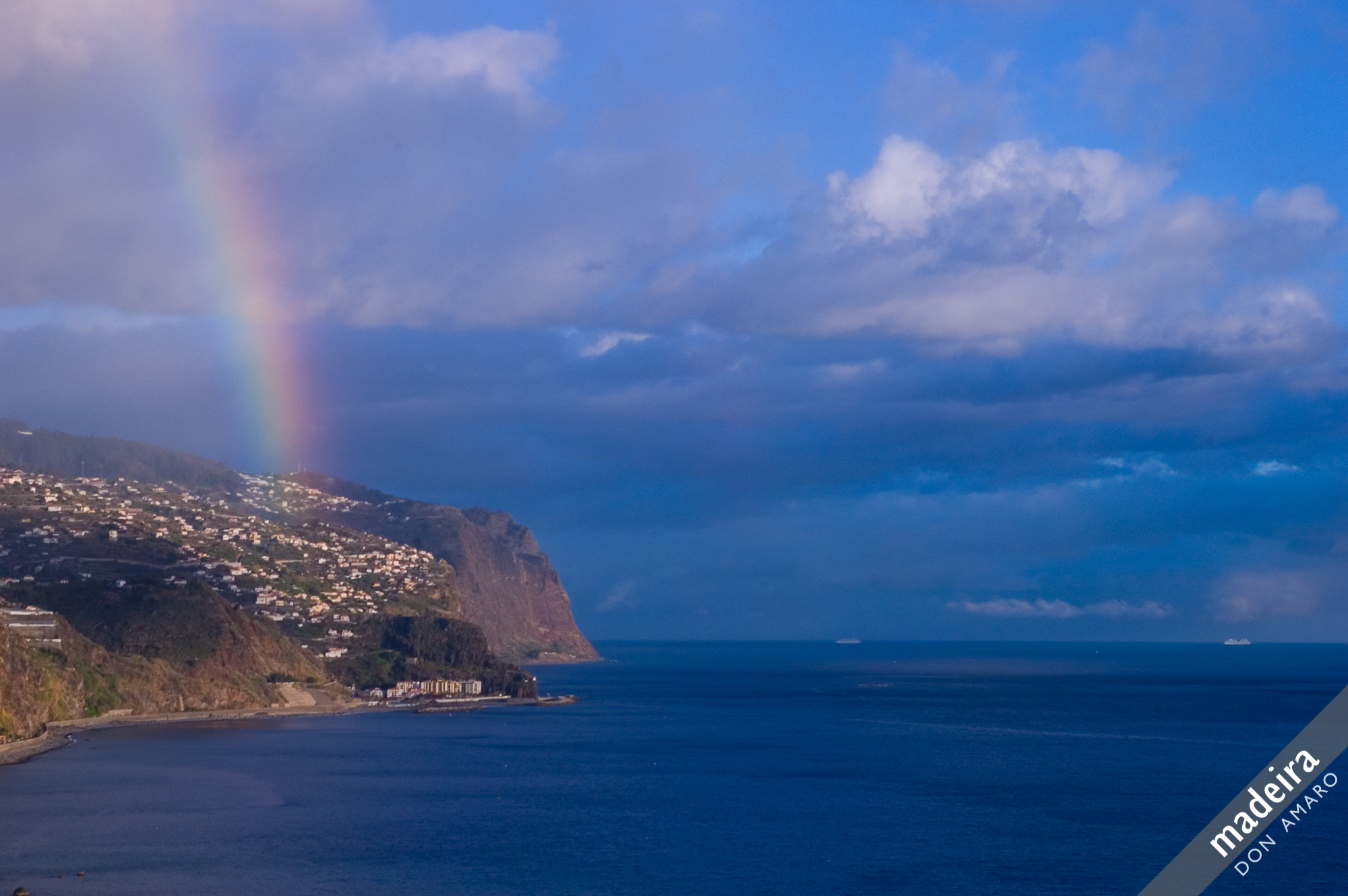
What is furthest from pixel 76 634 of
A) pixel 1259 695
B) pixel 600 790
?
pixel 1259 695

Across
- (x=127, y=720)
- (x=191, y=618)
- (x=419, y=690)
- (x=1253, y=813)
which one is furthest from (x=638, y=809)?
(x=419, y=690)

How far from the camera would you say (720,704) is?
16275cm

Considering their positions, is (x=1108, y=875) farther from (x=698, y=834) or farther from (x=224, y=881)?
(x=224, y=881)

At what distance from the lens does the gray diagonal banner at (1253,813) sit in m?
56.8

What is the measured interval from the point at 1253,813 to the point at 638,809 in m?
36.3

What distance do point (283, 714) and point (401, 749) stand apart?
30.8 m

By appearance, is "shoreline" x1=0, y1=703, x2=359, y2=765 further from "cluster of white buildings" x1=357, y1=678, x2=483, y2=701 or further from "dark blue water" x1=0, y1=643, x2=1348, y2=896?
"cluster of white buildings" x1=357, y1=678, x2=483, y2=701

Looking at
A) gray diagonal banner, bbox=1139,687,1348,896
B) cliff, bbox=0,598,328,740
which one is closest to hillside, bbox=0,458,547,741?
cliff, bbox=0,598,328,740

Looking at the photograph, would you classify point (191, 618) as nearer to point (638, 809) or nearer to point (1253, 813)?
point (638, 809)

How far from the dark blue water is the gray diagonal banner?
1.09m

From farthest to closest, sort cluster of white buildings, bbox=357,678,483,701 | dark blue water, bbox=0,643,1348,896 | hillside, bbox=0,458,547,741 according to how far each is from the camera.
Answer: cluster of white buildings, bbox=357,678,483,701
hillside, bbox=0,458,547,741
dark blue water, bbox=0,643,1348,896

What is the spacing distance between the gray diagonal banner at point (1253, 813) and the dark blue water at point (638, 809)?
1.09 metres

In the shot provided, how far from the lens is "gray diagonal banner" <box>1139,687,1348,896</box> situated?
56844mm

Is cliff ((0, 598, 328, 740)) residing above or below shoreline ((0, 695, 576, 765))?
above
